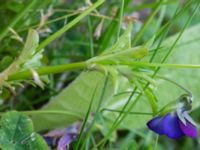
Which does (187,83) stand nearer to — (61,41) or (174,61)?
(174,61)

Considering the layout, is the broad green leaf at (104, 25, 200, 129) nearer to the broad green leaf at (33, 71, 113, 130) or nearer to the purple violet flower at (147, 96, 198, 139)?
the broad green leaf at (33, 71, 113, 130)

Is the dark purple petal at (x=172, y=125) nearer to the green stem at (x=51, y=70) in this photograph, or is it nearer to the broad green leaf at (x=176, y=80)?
the green stem at (x=51, y=70)

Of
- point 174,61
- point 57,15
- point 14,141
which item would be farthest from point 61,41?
point 14,141

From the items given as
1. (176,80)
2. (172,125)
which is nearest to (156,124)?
(172,125)

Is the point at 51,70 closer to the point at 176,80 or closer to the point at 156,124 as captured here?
the point at 156,124

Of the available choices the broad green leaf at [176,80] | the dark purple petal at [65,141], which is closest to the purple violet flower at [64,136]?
the dark purple petal at [65,141]

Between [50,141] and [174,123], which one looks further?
[50,141]

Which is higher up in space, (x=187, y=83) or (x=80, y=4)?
(x=80, y=4)
